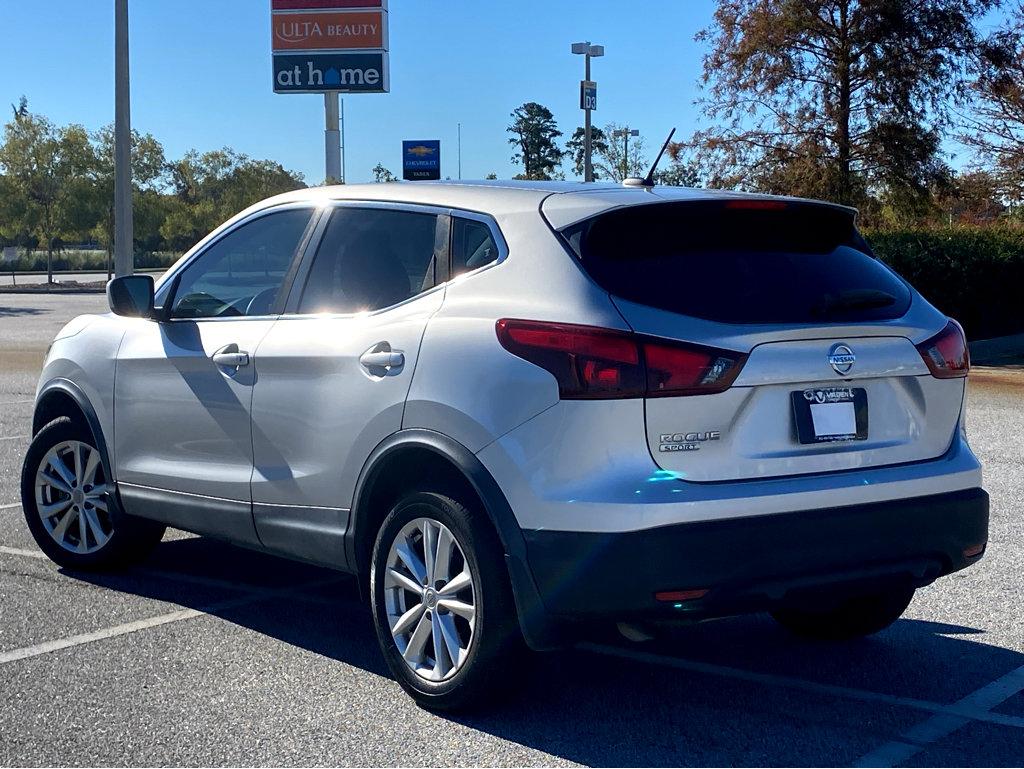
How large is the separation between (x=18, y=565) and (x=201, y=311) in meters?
1.84

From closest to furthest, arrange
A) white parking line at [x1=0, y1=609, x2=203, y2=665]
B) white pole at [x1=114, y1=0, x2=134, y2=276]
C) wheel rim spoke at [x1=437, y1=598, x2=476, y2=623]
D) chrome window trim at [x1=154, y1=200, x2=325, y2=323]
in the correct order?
wheel rim spoke at [x1=437, y1=598, x2=476, y2=623] < white parking line at [x1=0, y1=609, x2=203, y2=665] < chrome window trim at [x1=154, y1=200, x2=325, y2=323] < white pole at [x1=114, y1=0, x2=134, y2=276]

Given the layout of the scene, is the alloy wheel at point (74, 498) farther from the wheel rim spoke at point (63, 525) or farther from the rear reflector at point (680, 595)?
the rear reflector at point (680, 595)

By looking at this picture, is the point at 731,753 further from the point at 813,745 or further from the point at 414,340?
the point at 414,340

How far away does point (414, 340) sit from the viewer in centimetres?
466

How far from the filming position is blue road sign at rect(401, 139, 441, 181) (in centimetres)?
5222

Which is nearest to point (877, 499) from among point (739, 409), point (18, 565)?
point (739, 409)

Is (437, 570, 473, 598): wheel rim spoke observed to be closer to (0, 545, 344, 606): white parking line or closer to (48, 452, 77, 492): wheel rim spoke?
(0, 545, 344, 606): white parking line

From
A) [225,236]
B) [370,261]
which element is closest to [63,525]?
[225,236]

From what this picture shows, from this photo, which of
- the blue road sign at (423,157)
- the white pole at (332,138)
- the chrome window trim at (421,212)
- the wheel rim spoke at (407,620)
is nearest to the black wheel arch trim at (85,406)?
the chrome window trim at (421,212)

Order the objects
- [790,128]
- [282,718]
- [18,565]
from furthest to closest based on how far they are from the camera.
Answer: [790,128]
[18,565]
[282,718]

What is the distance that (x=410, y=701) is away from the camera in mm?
4703

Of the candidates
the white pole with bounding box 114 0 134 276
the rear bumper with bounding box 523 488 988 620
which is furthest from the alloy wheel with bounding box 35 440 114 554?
the white pole with bounding box 114 0 134 276

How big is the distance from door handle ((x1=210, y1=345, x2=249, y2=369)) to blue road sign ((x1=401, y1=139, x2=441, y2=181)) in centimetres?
4694

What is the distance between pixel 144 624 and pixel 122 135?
496 inches
